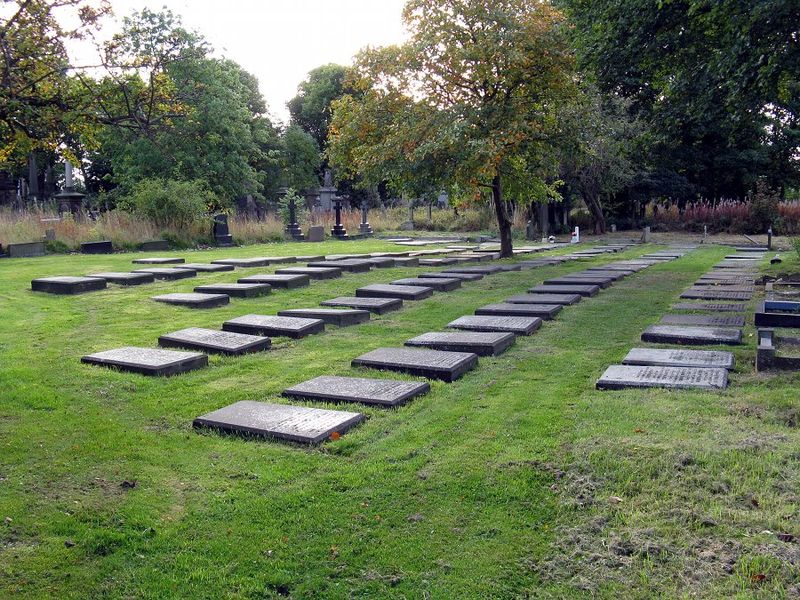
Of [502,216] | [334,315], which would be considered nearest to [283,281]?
[334,315]

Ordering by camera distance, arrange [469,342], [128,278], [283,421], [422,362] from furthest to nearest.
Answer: [128,278], [469,342], [422,362], [283,421]

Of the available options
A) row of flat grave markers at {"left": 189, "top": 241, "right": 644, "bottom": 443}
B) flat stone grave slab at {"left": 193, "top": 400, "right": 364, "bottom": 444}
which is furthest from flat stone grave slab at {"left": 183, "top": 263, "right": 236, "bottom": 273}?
flat stone grave slab at {"left": 193, "top": 400, "right": 364, "bottom": 444}

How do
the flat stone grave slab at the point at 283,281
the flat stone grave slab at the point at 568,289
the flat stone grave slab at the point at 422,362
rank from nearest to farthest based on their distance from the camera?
the flat stone grave slab at the point at 422,362
the flat stone grave slab at the point at 568,289
the flat stone grave slab at the point at 283,281

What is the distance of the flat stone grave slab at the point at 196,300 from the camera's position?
31.1 feet

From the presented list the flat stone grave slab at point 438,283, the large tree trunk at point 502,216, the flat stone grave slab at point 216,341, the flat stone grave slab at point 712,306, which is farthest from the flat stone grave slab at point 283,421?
the large tree trunk at point 502,216

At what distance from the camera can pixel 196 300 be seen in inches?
375

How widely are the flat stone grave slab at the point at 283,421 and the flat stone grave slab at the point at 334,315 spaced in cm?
335

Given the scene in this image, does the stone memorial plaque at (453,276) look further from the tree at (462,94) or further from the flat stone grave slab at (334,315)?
the flat stone grave slab at (334,315)

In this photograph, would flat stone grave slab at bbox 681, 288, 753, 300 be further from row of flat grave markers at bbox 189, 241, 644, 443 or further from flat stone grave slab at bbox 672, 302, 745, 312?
row of flat grave markers at bbox 189, 241, 644, 443

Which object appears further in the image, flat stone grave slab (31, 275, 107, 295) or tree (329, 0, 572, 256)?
tree (329, 0, 572, 256)

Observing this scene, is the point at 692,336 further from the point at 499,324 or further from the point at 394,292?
the point at 394,292

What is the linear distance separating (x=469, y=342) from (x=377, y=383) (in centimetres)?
154

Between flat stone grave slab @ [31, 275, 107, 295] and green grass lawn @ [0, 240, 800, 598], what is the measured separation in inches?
191

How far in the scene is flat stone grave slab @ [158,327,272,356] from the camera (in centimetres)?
670
